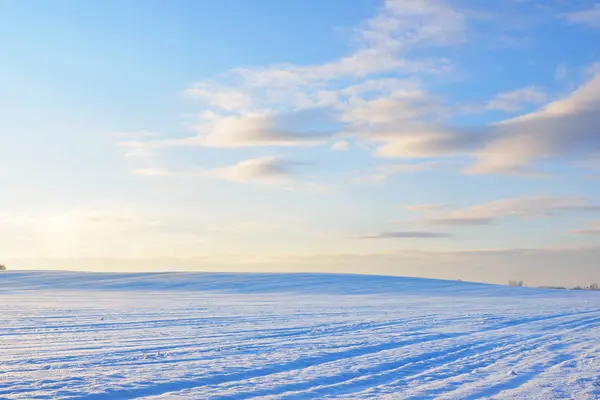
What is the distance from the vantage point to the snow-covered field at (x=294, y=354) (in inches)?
472

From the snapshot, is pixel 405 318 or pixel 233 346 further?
pixel 405 318

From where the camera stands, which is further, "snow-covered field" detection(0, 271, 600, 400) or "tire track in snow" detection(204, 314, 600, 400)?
"snow-covered field" detection(0, 271, 600, 400)

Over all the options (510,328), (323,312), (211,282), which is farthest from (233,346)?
(211,282)

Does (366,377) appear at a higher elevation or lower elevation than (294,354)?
lower

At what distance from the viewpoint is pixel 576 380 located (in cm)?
1352

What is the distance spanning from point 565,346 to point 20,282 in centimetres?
5695

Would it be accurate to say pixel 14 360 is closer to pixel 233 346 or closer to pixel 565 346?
pixel 233 346

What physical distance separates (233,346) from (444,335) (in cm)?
711

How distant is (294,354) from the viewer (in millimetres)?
16125

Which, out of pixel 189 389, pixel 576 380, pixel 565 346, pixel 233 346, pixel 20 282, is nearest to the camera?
pixel 189 389

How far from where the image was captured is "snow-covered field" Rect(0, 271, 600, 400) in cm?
1198

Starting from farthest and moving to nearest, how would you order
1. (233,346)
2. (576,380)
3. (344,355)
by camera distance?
(233,346)
(344,355)
(576,380)

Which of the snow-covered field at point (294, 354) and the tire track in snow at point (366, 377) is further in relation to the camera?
the snow-covered field at point (294, 354)

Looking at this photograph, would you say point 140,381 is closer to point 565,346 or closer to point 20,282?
point 565,346
